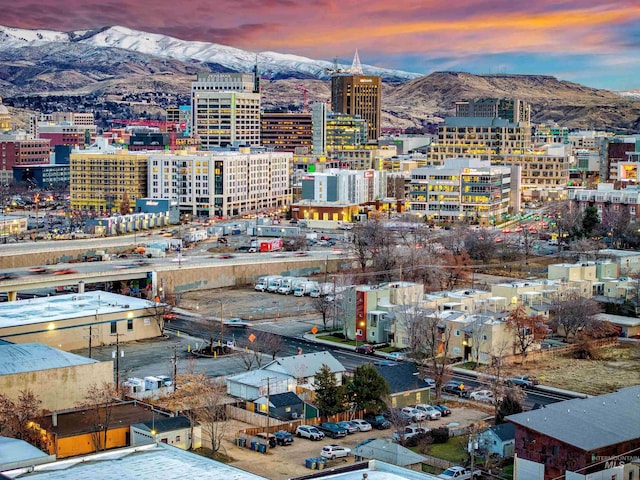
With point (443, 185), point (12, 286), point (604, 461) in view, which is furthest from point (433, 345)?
point (443, 185)

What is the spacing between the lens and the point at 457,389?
2484 centimetres

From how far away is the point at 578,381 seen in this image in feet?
85.3

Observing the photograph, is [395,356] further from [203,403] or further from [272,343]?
[203,403]

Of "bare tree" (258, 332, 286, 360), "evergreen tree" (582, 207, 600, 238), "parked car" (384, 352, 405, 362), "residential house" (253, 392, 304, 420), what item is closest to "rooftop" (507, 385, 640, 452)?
"residential house" (253, 392, 304, 420)

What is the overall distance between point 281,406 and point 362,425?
1.82 m

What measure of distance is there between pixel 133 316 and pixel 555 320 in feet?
40.6

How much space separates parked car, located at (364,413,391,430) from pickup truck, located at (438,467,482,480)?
353 cm

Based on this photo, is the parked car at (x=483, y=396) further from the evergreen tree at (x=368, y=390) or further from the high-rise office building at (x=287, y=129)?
the high-rise office building at (x=287, y=129)

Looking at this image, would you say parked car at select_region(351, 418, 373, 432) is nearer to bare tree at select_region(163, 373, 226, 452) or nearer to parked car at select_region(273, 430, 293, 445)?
parked car at select_region(273, 430, 293, 445)

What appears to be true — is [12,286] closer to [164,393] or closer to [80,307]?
[80,307]

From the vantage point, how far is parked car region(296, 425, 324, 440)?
21.0 m

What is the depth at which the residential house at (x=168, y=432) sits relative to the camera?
19.5 m

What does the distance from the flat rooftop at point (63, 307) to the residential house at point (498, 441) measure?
13860mm

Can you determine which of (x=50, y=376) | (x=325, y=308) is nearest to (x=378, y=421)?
(x=50, y=376)
